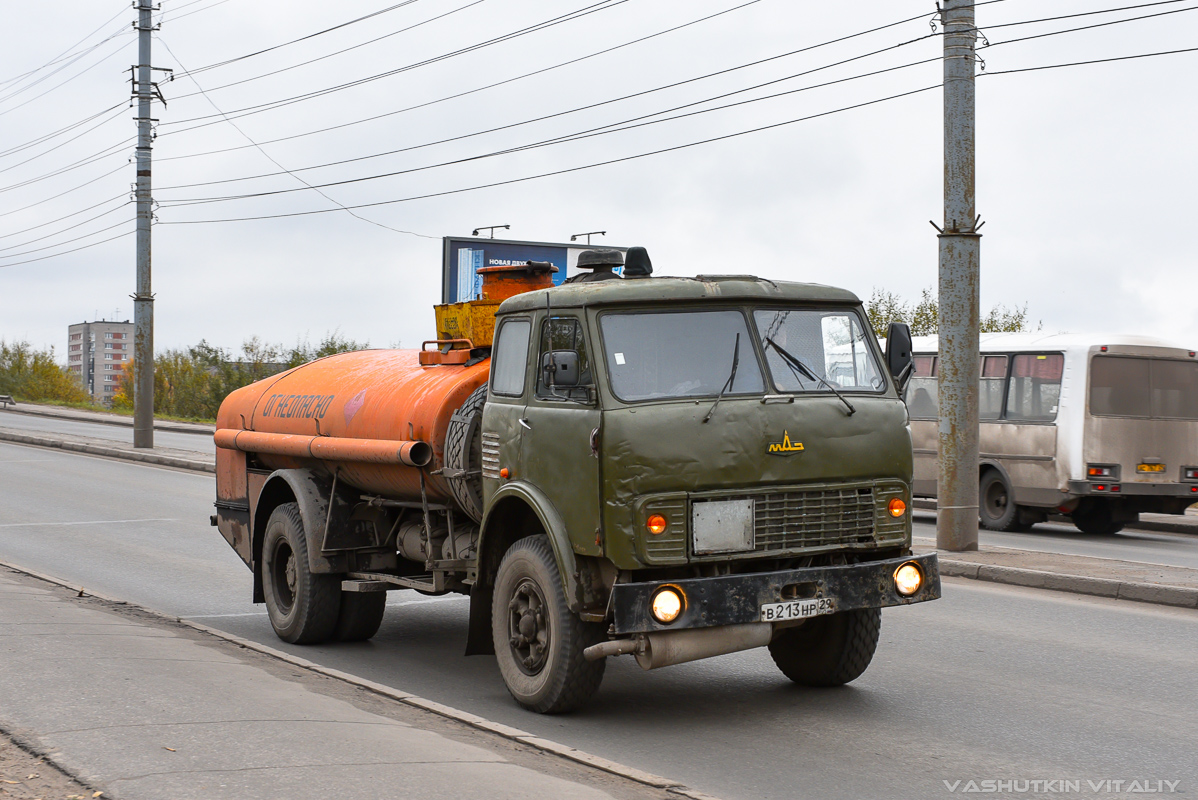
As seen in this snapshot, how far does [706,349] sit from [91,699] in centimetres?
351

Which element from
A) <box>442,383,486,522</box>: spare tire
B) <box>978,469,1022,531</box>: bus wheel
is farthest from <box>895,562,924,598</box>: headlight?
<box>978,469,1022,531</box>: bus wheel

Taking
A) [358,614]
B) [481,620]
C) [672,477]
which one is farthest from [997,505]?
[672,477]

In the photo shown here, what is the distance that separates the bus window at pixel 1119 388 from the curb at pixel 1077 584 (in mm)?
5978

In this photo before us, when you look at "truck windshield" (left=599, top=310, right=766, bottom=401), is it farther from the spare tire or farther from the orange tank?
the orange tank

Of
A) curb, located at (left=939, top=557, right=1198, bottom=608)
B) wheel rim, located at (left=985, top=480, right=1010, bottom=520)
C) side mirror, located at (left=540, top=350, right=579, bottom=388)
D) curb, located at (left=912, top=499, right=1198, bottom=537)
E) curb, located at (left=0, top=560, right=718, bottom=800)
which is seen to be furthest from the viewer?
curb, located at (left=912, top=499, right=1198, bottom=537)

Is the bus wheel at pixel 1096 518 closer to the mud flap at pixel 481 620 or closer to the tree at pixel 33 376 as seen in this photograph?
the mud flap at pixel 481 620

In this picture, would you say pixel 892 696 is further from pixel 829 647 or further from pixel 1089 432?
pixel 1089 432

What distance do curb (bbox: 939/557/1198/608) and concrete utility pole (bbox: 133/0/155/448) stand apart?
874 inches

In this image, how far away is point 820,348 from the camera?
22.9ft

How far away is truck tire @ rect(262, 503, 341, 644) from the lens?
29.8ft

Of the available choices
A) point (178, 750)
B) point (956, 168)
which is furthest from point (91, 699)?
point (956, 168)

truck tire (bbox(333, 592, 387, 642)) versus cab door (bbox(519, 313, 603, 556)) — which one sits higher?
cab door (bbox(519, 313, 603, 556))

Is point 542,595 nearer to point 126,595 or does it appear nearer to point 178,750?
point 178,750

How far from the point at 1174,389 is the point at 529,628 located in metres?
13.9
